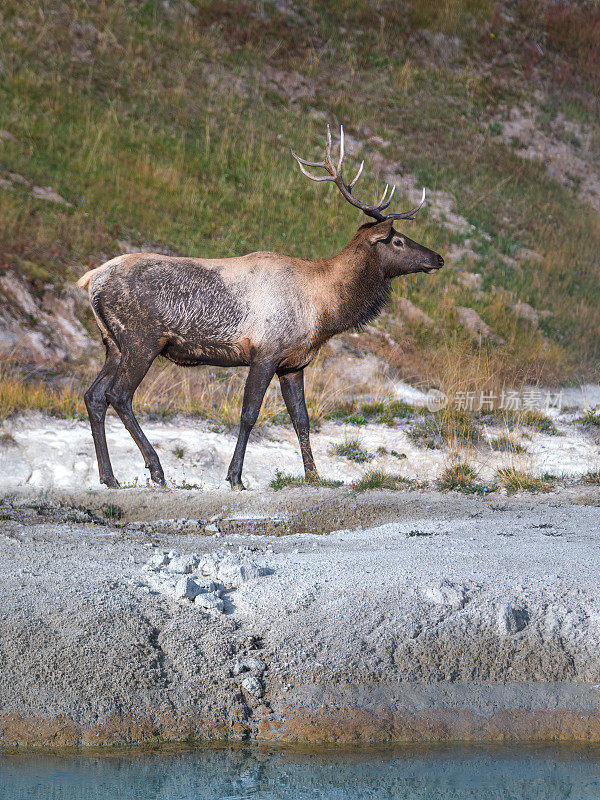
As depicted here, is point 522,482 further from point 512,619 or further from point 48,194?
point 48,194

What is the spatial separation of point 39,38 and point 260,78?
207 inches

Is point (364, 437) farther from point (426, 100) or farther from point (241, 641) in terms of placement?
point (426, 100)

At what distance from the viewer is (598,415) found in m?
12.3

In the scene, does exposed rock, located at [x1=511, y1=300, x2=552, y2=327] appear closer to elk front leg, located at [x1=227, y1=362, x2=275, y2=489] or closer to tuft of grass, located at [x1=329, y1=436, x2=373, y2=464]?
tuft of grass, located at [x1=329, y1=436, x2=373, y2=464]

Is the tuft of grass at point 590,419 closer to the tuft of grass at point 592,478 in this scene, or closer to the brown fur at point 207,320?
the tuft of grass at point 592,478

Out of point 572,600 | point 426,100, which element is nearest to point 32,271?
point 572,600

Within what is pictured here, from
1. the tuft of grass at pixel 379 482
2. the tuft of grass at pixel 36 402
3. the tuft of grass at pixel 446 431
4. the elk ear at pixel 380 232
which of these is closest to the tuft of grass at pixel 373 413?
the tuft of grass at pixel 446 431

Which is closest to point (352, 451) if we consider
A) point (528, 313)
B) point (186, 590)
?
point (186, 590)

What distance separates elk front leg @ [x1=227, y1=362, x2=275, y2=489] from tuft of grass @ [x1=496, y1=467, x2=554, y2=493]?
2.52 m

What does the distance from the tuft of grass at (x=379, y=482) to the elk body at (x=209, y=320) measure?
0.51 m

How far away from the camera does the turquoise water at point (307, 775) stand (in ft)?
13.7

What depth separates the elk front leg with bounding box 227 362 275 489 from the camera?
940 centimetres

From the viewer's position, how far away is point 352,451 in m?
10.9

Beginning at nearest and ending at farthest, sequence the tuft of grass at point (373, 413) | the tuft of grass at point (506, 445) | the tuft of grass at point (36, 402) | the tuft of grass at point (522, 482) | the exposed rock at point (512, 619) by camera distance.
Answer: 1. the exposed rock at point (512, 619)
2. the tuft of grass at point (522, 482)
3. the tuft of grass at point (36, 402)
4. the tuft of grass at point (506, 445)
5. the tuft of grass at point (373, 413)
